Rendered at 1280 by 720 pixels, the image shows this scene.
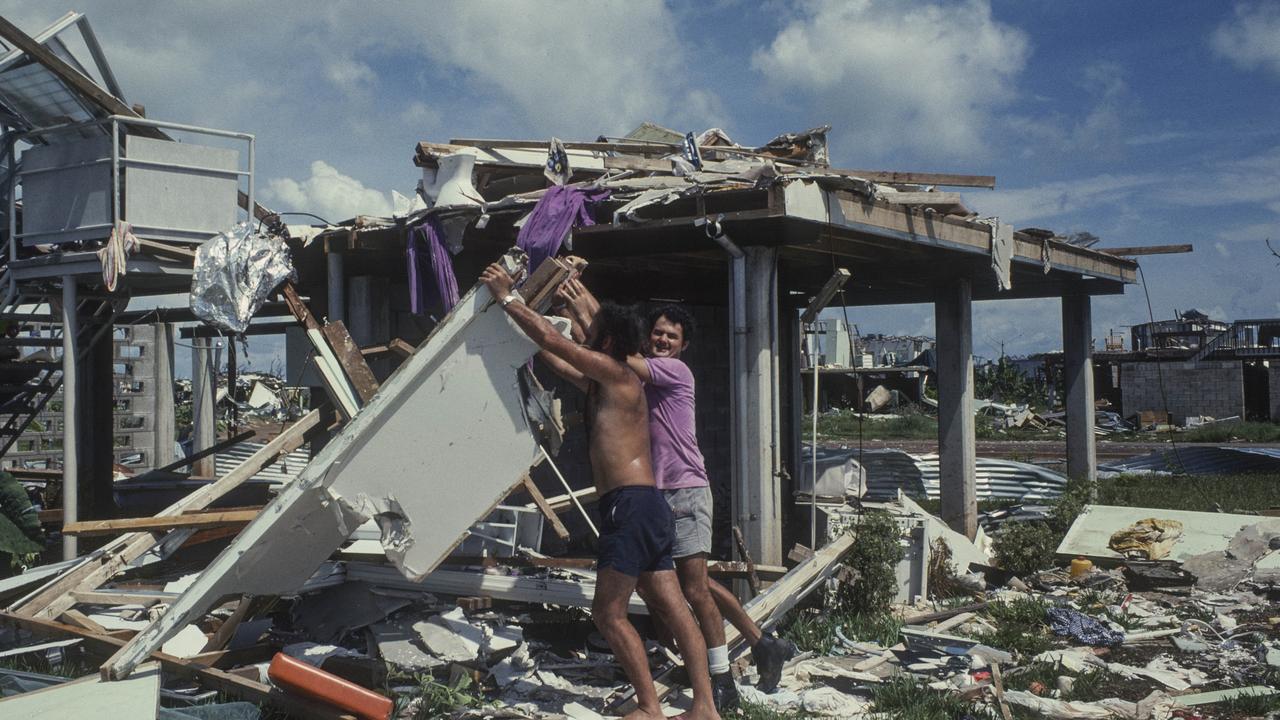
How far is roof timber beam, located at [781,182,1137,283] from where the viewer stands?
6.24 metres

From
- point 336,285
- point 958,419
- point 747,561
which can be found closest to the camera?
point 747,561

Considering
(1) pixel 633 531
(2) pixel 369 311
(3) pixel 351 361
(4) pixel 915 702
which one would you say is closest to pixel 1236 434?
(2) pixel 369 311

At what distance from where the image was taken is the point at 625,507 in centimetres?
431

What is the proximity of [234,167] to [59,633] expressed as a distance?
14.8ft

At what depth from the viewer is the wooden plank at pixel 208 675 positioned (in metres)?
4.47

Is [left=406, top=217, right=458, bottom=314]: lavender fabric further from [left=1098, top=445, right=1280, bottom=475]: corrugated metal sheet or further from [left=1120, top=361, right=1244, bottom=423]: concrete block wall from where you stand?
[left=1120, top=361, right=1244, bottom=423]: concrete block wall

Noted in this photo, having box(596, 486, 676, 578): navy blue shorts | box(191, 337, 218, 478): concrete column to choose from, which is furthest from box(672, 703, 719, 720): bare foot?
box(191, 337, 218, 478): concrete column

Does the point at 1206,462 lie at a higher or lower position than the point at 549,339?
lower

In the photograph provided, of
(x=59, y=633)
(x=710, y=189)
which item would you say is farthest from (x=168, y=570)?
(x=710, y=189)

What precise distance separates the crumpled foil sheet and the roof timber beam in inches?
Result: 165

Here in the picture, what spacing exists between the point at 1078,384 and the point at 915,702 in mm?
8308

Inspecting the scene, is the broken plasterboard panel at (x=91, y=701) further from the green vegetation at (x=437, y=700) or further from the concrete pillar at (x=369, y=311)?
the concrete pillar at (x=369, y=311)

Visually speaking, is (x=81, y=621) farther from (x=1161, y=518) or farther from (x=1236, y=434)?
(x=1236, y=434)

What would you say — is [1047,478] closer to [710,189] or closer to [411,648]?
[710,189]
